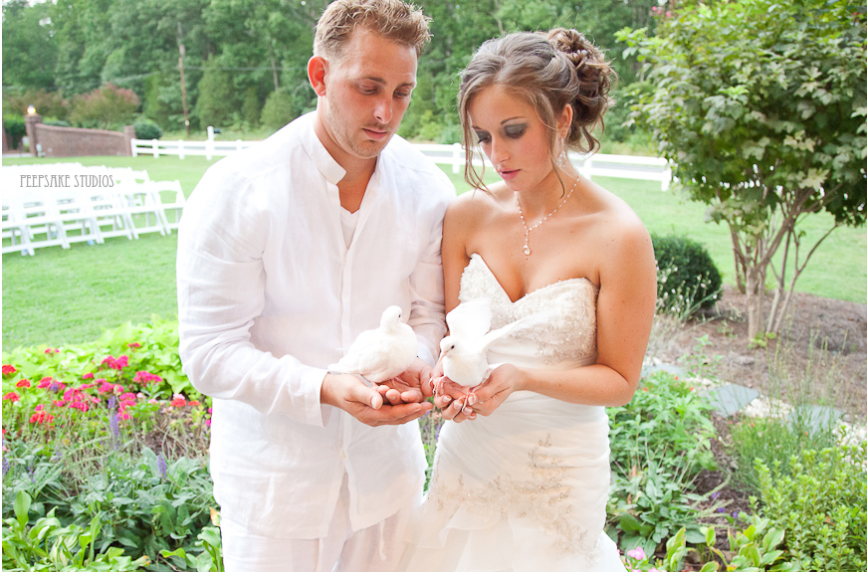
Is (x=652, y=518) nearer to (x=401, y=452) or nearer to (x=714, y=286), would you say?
(x=401, y=452)

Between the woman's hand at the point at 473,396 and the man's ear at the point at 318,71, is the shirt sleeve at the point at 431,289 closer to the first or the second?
the woman's hand at the point at 473,396

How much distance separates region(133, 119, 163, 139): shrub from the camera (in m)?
7.29

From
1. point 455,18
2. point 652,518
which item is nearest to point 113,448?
point 652,518

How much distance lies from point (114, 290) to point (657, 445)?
5502mm

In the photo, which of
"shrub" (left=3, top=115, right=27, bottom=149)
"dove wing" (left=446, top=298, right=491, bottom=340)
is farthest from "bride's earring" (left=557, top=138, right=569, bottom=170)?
"shrub" (left=3, top=115, right=27, bottom=149)

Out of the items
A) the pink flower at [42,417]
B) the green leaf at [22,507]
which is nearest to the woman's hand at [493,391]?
the green leaf at [22,507]

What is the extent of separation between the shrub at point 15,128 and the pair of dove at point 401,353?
6.15m

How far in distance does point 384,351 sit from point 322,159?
0.53 metres

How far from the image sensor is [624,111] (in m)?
8.09

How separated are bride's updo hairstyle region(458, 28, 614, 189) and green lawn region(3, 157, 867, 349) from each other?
3.61 meters

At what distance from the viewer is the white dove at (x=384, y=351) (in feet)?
4.63

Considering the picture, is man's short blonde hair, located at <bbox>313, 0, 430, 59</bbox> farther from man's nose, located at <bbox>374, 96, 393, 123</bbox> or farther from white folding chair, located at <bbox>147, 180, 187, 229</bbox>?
white folding chair, located at <bbox>147, 180, 187, 229</bbox>

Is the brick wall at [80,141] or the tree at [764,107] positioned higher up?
the tree at [764,107]

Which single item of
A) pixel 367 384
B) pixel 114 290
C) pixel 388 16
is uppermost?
pixel 388 16
